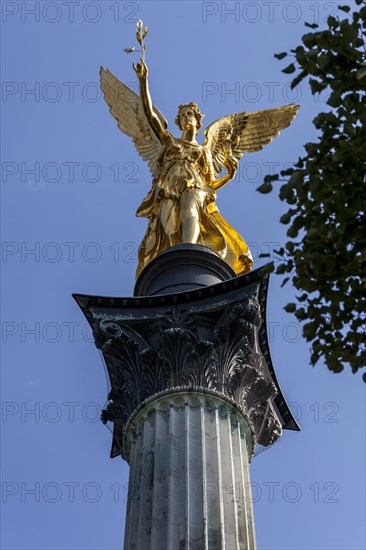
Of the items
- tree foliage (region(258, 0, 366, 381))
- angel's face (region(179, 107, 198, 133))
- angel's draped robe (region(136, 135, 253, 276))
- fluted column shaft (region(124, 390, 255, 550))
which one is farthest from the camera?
angel's face (region(179, 107, 198, 133))

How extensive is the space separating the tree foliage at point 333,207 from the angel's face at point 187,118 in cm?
1389

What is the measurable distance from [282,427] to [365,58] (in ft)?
37.3

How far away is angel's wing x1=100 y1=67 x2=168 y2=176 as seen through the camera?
87.9 ft

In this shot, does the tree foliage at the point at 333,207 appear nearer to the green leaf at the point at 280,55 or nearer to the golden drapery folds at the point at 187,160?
the green leaf at the point at 280,55

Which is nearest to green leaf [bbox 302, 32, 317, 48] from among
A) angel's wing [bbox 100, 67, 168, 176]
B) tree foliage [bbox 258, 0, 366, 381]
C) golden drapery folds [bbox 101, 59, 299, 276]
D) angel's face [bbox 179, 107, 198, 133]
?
tree foliage [bbox 258, 0, 366, 381]

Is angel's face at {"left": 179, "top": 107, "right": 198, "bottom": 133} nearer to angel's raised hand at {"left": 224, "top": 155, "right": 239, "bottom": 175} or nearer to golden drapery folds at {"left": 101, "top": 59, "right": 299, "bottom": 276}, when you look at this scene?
golden drapery folds at {"left": 101, "top": 59, "right": 299, "bottom": 276}

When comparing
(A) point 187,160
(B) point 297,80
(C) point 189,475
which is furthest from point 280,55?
(A) point 187,160

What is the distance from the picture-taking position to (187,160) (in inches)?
1006

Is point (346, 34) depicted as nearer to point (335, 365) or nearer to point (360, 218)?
point (360, 218)

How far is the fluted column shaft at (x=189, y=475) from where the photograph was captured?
17.3 m

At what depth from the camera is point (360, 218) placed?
1216cm

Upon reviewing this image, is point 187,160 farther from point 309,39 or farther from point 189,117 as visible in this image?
point 309,39

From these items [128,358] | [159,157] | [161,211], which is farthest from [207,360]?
[159,157]

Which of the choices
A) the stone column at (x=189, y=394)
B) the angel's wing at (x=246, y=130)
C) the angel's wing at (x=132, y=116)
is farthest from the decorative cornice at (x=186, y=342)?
the angel's wing at (x=246, y=130)
